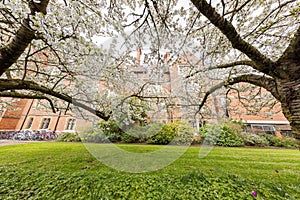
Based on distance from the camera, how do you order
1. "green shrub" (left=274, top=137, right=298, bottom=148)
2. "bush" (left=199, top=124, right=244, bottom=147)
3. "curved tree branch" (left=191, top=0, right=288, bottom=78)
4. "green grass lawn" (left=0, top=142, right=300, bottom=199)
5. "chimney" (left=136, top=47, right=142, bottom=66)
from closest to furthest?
"curved tree branch" (left=191, top=0, right=288, bottom=78) → "green grass lawn" (left=0, top=142, right=300, bottom=199) → "chimney" (left=136, top=47, right=142, bottom=66) → "bush" (left=199, top=124, right=244, bottom=147) → "green shrub" (left=274, top=137, right=298, bottom=148)

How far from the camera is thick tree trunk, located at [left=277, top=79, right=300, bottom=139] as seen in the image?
4.84 feet

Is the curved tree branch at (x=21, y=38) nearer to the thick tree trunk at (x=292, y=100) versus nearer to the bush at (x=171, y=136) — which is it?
the thick tree trunk at (x=292, y=100)

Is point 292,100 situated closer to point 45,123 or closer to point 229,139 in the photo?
point 229,139

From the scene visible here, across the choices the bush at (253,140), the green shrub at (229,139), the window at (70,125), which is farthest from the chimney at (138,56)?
the window at (70,125)

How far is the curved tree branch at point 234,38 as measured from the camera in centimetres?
143

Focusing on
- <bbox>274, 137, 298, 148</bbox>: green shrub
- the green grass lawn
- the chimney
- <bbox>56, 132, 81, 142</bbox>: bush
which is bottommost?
the green grass lawn

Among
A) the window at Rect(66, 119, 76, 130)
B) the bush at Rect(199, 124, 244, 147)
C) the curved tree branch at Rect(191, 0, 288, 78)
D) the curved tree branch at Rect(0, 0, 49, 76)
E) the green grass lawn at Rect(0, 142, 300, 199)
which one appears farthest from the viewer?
the window at Rect(66, 119, 76, 130)

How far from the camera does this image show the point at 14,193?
2.51 m

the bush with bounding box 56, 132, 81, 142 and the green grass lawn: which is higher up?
the bush with bounding box 56, 132, 81, 142

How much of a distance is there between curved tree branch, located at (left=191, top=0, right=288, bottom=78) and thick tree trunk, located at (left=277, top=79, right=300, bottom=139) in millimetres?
138

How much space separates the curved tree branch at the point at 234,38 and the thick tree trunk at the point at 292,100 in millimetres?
138

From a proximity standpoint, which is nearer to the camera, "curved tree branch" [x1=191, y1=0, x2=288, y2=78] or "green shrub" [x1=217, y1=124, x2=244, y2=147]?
"curved tree branch" [x1=191, y1=0, x2=288, y2=78]

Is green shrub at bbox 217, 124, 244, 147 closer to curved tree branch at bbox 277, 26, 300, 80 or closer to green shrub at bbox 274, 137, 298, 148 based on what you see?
green shrub at bbox 274, 137, 298, 148

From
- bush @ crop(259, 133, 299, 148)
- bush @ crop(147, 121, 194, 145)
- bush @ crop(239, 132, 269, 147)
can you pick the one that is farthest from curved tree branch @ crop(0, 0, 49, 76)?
bush @ crop(259, 133, 299, 148)
